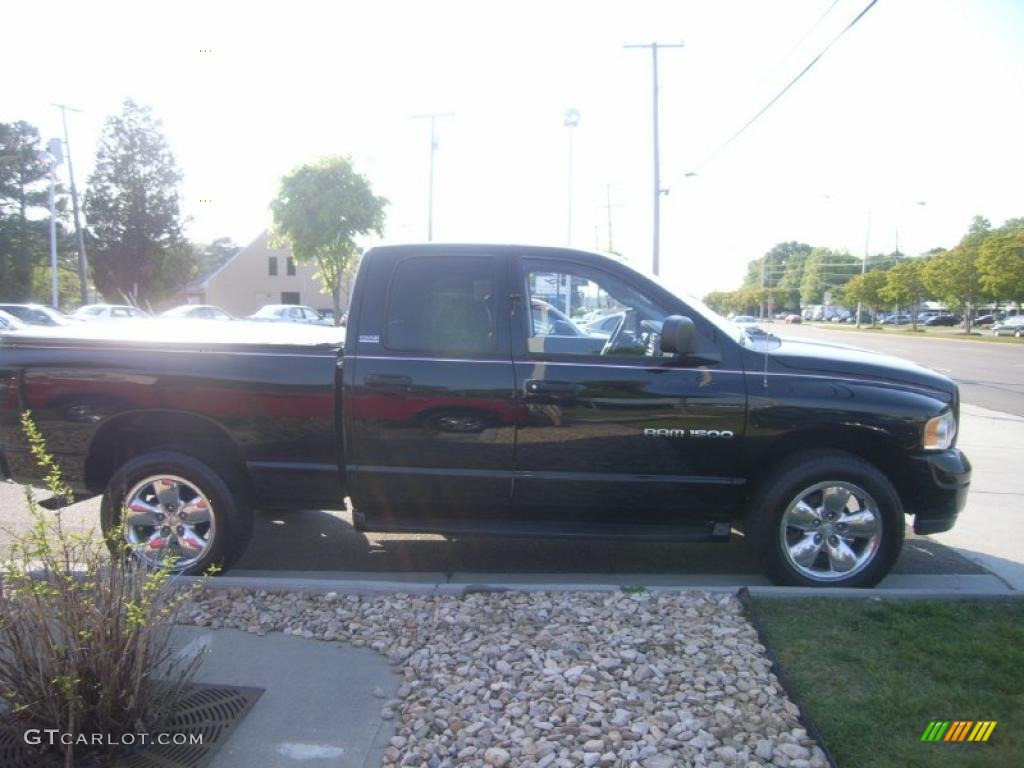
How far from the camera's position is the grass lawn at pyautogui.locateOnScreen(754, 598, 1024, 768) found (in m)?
2.85

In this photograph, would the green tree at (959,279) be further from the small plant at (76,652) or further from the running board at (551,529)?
the small plant at (76,652)

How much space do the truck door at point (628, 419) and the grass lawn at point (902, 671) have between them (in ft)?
2.65

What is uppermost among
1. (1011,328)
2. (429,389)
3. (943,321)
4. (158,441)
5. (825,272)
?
(825,272)

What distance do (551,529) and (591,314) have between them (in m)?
1.35

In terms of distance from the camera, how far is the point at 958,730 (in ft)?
9.66

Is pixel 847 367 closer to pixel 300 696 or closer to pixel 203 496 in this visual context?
pixel 300 696

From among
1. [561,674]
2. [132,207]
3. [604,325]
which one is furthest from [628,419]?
[132,207]

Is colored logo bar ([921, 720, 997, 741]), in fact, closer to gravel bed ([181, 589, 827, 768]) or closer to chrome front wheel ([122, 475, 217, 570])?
gravel bed ([181, 589, 827, 768])

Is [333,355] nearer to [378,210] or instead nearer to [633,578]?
[633,578]

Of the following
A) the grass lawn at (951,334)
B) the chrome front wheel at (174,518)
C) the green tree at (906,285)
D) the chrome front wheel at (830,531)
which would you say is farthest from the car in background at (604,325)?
the green tree at (906,285)

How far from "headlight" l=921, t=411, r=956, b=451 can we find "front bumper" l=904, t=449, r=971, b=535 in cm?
4

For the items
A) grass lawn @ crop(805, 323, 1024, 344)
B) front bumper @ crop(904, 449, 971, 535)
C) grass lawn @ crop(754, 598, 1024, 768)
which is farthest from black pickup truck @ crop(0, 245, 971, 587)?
grass lawn @ crop(805, 323, 1024, 344)

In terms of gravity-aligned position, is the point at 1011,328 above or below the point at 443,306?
below

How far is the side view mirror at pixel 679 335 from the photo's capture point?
4.10 meters
